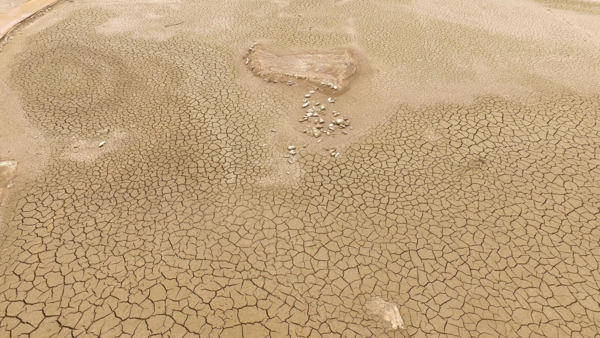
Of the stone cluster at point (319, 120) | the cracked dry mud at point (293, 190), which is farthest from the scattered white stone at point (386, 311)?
the stone cluster at point (319, 120)

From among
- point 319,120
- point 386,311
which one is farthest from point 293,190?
point 386,311

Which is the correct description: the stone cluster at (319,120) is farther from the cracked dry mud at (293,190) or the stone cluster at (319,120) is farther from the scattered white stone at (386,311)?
the scattered white stone at (386,311)

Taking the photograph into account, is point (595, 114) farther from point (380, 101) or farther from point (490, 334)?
point (490, 334)

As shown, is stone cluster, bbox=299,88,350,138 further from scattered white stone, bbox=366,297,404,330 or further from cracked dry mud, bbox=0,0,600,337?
scattered white stone, bbox=366,297,404,330

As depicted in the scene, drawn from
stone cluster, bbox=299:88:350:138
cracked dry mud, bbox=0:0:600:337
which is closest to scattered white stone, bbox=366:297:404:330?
cracked dry mud, bbox=0:0:600:337

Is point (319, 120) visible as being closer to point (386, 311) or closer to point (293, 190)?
point (293, 190)

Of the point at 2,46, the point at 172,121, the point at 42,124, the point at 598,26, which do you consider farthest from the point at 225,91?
the point at 598,26

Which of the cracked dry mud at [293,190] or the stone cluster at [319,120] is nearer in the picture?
the cracked dry mud at [293,190]
